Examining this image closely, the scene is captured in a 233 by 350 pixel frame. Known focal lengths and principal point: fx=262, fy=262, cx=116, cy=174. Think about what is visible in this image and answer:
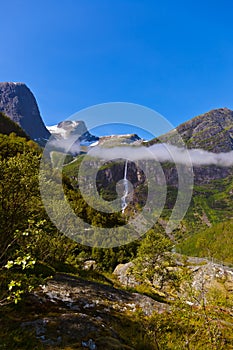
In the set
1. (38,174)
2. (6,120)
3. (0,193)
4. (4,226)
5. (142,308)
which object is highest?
(6,120)

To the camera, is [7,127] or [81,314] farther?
[7,127]

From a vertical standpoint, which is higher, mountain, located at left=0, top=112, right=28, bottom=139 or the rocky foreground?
mountain, located at left=0, top=112, right=28, bottom=139

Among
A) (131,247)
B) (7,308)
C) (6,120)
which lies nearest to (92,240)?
(131,247)

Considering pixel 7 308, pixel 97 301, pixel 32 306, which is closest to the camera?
pixel 7 308

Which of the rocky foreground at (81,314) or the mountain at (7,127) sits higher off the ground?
the mountain at (7,127)

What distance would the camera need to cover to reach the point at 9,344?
784cm

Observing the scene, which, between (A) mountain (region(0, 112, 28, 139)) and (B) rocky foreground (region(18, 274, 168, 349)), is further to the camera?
(A) mountain (region(0, 112, 28, 139))

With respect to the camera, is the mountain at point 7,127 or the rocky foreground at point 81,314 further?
the mountain at point 7,127

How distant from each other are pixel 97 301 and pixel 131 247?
85.1m

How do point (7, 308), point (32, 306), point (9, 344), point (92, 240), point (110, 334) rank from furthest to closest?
point (92, 240) → point (32, 306) → point (7, 308) → point (110, 334) → point (9, 344)

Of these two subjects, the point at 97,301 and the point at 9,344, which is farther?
the point at 97,301

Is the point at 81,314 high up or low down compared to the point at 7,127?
down

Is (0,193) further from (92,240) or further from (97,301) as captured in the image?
(92,240)

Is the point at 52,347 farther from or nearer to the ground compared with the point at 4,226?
nearer to the ground
